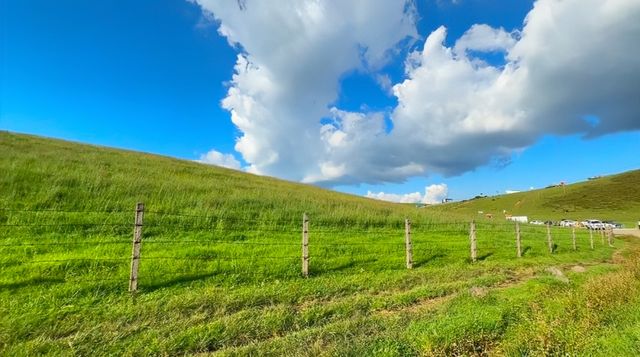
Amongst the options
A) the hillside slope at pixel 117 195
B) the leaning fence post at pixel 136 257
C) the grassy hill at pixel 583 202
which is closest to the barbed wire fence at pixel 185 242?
the leaning fence post at pixel 136 257

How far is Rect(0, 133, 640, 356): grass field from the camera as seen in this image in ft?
24.4

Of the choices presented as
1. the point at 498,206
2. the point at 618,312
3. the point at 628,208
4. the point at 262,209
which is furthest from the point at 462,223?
the point at 498,206

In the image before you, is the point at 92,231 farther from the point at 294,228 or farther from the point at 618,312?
the point at 618,312

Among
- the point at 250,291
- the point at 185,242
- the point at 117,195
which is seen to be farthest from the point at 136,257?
the point at 117,195

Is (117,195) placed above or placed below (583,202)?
below

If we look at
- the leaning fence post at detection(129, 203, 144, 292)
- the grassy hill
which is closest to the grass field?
the leaning fence post at detection(129, 203, 144, 292)

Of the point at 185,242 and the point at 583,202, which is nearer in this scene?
the point at 185,242

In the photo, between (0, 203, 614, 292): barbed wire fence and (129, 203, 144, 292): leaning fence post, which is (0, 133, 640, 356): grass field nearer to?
(0, 203, 614, 292): barbed wire fence

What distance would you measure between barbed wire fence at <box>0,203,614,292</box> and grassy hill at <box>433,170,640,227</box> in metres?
87.7

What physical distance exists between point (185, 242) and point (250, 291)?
6013 millimetres

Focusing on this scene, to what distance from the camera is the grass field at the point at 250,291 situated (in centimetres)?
743

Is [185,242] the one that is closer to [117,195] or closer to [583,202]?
→ [117,195]

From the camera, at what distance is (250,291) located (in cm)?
1090

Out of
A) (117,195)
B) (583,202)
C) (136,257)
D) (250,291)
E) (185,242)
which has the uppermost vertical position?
(583,202)
